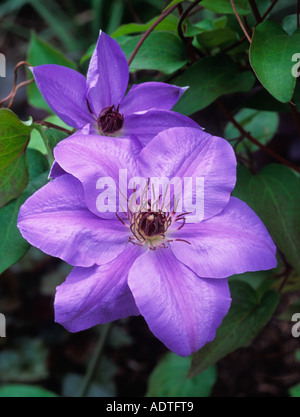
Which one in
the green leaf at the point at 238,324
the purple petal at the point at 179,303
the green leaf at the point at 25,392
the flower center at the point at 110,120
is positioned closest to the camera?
the purple petal at the point at 179,303

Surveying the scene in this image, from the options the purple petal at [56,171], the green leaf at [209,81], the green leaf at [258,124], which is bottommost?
the green leaf at [258,124]

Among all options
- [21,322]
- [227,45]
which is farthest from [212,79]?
[21,322]

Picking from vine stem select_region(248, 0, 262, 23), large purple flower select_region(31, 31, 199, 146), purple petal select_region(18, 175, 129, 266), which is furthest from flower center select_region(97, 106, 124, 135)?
vine stem select_region(248, 0, 262, 23)

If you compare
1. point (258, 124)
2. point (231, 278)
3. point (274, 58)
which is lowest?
point (231, 278)

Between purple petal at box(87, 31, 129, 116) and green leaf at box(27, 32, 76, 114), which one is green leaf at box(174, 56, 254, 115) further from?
green leaf at box(27, 32, 76, 114)

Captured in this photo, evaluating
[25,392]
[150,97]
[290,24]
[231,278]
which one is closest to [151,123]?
[150,97]

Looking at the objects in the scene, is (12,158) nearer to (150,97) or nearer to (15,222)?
(15,222)

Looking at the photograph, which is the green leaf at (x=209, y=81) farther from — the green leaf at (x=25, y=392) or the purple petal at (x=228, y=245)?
the green leaf at (x=25, y=392)

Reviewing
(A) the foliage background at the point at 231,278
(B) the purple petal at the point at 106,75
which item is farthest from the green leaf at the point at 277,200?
(B) the purple petal at the point at 106,75
